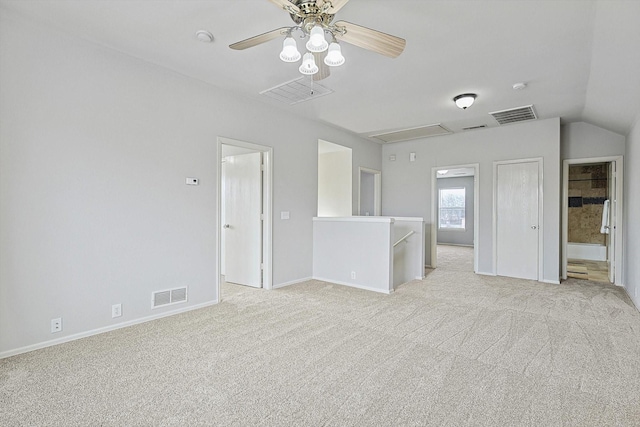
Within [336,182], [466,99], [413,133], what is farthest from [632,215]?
[336,182]

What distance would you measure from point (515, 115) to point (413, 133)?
1698 mm

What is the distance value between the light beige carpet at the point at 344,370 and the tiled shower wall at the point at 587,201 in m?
5.06

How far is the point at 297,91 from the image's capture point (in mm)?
3982

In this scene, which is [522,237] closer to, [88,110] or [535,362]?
[535,362]

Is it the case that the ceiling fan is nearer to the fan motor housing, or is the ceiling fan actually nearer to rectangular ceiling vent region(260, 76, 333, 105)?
the fan motor housing

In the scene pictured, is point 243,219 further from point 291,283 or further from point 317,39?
point 317,39

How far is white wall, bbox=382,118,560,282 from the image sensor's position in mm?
5133

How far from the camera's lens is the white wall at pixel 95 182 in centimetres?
253

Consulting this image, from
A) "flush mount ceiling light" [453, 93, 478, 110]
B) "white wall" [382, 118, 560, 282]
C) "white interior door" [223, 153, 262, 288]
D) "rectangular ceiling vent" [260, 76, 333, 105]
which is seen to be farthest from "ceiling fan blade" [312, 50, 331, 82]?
"white wall" [382, 118, 560, 282]

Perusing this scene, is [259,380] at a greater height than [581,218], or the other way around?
[581,218]

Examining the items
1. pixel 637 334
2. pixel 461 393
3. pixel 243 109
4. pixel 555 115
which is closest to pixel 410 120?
pixel 555 115

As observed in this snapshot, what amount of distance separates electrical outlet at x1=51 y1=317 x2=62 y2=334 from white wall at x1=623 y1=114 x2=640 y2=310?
6038 mm

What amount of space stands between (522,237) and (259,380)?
5.10 meters

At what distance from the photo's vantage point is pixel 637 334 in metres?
2.98
